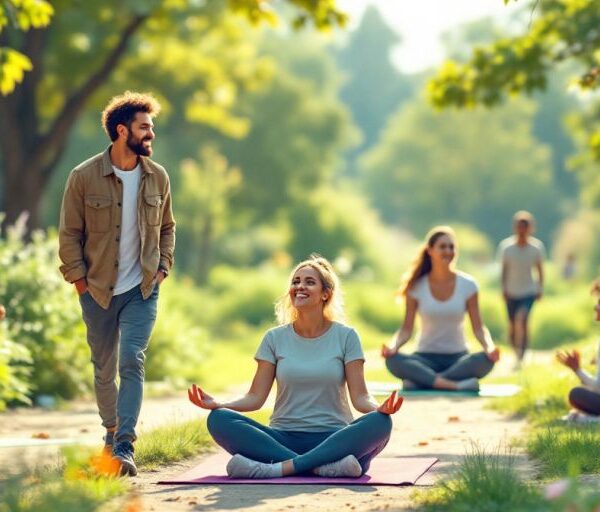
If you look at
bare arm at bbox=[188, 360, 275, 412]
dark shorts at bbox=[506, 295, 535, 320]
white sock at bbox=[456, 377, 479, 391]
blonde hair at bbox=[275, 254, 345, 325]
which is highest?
dark shorts at bbox=[506, 295, 535, 320]

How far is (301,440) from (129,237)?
62.8 inches

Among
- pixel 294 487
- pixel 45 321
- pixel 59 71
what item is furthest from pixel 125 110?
pixel 59 71

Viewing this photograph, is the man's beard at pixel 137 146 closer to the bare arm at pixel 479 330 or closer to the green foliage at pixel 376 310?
the bare arm at pixel 479 330

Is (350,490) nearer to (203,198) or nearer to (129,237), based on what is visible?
(129,237)

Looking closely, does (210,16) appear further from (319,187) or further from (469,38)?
(469,38)

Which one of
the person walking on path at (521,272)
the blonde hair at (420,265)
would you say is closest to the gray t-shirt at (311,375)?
the blonde hair at (420,265)

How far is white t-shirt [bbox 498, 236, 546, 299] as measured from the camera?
64.6ft

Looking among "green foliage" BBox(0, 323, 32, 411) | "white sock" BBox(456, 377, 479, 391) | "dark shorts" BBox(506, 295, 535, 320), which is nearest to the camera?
"green foliage" BBox(0, 323, 32, 411)

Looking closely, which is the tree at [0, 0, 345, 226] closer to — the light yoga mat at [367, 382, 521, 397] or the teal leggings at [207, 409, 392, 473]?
the light yoga mat at [367, 382, 521, 397]

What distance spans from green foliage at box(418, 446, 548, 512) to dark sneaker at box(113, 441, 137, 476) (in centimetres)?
199

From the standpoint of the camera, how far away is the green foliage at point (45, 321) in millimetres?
16156

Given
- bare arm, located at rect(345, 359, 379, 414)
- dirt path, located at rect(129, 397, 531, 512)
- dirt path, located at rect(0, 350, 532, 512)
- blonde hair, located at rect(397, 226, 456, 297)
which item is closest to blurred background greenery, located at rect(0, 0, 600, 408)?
dirt path, located at rect(0, 350, 532, 512)

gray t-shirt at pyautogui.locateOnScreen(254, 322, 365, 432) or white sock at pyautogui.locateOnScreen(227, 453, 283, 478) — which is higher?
gray t-shirt at pyautogui.locateOnScreen(254, 322, 365, 432)

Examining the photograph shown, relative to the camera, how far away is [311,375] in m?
9.27
